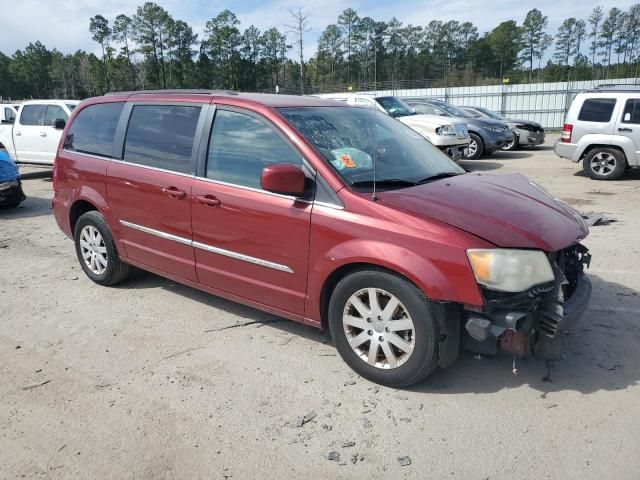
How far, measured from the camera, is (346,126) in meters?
4.00

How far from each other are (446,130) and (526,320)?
34.6ft

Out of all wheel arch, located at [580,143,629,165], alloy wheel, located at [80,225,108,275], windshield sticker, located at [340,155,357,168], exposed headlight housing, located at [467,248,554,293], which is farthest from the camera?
wheel arch, located at [580,143,629,165]

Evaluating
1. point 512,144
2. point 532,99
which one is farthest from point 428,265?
point 532,99

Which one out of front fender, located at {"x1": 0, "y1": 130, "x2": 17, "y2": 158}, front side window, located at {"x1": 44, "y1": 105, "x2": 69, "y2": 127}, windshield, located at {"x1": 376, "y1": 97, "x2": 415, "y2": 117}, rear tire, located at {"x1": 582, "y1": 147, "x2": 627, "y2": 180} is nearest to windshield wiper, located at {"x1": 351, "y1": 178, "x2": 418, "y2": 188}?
rear tire, located at {"x1": 582, "y1": 147, "x2": 627, "y2": 180}

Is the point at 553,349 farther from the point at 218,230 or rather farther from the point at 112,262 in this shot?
the point at 112,262

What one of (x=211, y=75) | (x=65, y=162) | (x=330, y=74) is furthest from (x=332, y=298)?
Result: (x=330, y=74)

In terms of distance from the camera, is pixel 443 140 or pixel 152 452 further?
pixel 443 140

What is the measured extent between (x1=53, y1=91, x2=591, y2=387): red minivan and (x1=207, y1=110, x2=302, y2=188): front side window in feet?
0.03

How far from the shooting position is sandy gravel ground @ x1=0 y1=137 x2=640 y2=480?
270 centimetres

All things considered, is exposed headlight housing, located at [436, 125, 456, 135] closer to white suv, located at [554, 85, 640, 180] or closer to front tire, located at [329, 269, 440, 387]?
white suv, located at [554, 85, 640, 180]

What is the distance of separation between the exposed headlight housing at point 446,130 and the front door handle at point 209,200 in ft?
32.4

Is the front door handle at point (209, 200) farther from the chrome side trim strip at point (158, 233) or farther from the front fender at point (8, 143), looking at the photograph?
the front fender at point (8, 143)

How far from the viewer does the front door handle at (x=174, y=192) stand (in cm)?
412

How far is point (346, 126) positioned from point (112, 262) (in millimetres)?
2635
